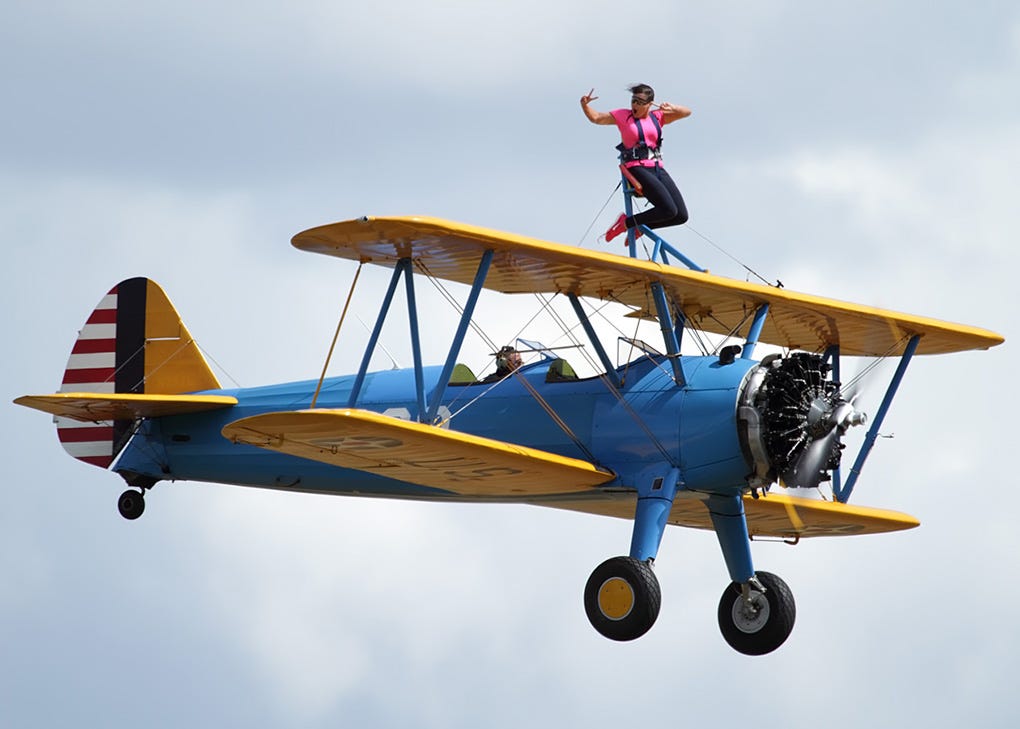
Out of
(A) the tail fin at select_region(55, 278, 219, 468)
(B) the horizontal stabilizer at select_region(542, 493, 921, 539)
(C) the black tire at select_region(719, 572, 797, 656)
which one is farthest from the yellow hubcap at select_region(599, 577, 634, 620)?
(A) the tail fin at select_region(55, 278, 219, 468)

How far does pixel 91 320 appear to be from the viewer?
63.4 ft

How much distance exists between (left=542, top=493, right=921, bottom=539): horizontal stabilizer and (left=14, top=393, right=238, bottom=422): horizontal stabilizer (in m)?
3.90

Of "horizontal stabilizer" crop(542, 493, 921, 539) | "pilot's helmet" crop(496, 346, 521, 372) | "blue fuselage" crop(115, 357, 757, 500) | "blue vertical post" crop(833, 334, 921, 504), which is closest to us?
"blue fuselage" crop(115, 357, 757, 500)

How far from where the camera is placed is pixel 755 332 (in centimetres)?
1504

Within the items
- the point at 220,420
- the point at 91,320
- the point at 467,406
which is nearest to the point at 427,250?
the point at 467,406

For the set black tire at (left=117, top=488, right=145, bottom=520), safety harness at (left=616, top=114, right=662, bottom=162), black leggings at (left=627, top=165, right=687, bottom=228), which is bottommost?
black tire at (left=117, top=488, right=145, bottom=520)

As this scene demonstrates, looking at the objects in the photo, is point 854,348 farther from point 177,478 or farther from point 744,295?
point 177,478

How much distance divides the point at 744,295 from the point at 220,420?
5.70m

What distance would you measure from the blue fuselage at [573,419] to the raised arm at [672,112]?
258 centimetres

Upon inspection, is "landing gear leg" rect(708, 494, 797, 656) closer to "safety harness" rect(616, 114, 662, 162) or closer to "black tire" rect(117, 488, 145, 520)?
"safety harness" rect(616, 114, 662, 162)

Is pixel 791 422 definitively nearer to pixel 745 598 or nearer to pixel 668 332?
pixel 668 332

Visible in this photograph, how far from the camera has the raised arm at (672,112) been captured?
1627cm

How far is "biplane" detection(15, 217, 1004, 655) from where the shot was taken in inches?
543

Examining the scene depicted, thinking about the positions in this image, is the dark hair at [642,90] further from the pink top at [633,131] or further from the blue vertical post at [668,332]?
the blue vertical post at [668,332]
